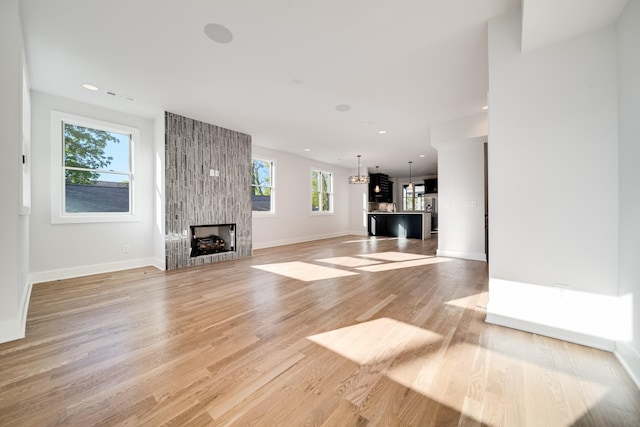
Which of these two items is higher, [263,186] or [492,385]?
[263,186]

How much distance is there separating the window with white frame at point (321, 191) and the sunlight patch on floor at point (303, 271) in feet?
13.3

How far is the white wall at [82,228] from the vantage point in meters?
3.43

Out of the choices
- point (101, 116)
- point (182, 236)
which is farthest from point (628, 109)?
point (101, 116)

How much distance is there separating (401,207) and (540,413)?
40.1 ft

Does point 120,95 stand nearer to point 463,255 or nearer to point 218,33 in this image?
point 218,33

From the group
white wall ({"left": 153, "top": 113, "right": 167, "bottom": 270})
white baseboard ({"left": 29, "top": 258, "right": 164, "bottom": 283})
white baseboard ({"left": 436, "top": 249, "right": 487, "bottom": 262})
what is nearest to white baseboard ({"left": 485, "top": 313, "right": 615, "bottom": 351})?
white baseboard ({"left": 436, "top": 249, "right": 487, "bottom": 262})

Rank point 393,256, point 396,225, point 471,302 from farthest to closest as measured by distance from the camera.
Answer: point 396,225, point 393,256, point 471,302

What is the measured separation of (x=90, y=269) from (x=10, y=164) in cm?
252

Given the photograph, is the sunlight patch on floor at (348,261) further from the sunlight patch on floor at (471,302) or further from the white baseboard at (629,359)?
the white baseboard at (629,359)

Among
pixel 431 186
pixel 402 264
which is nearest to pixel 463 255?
pixel 402 264

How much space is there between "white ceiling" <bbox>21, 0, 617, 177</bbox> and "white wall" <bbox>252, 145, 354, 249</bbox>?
8.53 ft

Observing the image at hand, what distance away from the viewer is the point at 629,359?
1.51 m

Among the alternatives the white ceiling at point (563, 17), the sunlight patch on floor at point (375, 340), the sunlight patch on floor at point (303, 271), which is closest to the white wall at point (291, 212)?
the sunlight patch on floor at point (303, 271)

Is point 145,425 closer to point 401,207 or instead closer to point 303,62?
point 303,62
